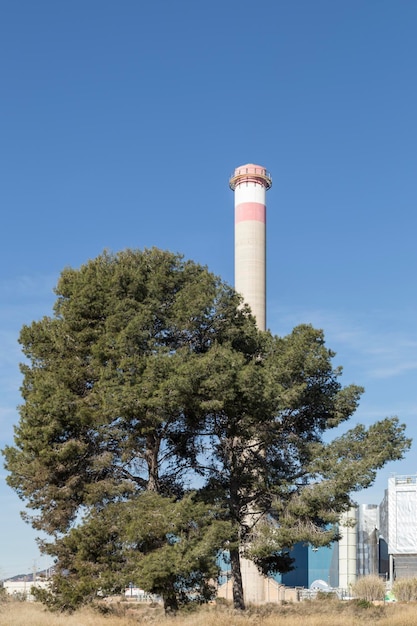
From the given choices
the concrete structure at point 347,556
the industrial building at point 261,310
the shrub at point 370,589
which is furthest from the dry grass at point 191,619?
the concrete structure at point 347,556

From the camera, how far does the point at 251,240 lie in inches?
2279

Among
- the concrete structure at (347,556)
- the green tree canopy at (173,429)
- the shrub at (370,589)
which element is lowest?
the concrete structure at (347,556)

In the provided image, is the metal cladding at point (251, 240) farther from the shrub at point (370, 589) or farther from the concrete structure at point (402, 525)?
the shrub at point (370, 589)

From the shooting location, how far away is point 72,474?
2500 cm

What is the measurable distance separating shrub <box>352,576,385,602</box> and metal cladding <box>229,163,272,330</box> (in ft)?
68.3

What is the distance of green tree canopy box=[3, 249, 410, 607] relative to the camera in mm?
22797

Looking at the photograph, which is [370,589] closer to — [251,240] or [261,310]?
[261,310]

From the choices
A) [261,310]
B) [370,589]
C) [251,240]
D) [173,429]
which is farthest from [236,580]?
[251,240]

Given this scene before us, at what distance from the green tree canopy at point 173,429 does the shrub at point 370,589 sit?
14.9 m

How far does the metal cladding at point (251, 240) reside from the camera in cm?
5725

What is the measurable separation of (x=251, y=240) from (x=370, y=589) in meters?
27.0

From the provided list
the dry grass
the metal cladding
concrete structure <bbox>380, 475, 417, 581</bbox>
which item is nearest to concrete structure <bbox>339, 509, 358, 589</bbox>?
concrete structure <bbox>380, 475, 417, 581</bbox>

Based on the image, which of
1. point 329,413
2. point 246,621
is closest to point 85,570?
point 246,621

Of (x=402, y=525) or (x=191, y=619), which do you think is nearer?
(x=191, y=619)
